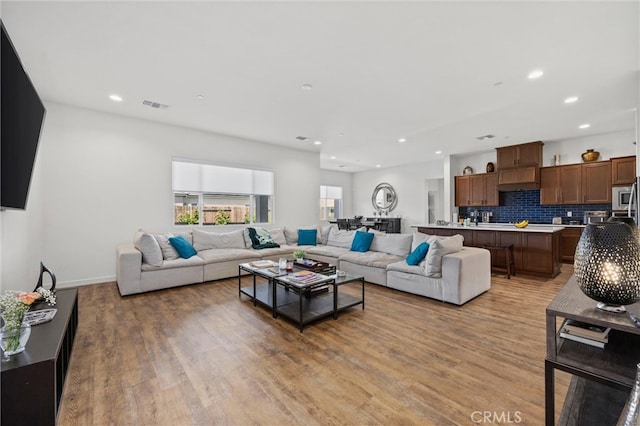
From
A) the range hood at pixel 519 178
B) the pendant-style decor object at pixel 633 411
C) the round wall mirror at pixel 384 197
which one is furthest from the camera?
the round wall mirror at pixel 384 197

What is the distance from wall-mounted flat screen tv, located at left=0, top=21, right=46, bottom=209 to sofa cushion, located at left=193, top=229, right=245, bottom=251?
2.82 m

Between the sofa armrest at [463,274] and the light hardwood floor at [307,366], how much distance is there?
0.19 metres

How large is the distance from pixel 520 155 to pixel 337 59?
19.1 ft

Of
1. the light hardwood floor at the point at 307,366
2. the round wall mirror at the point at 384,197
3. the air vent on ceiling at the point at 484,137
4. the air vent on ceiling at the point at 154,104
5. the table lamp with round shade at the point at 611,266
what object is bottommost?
the light hardwood floor at the point at 307,366

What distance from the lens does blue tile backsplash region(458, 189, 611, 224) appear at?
243 inches

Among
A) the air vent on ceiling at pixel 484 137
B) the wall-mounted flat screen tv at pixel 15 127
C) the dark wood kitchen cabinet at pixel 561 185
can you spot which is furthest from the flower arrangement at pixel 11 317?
the dark wood kitchen cabinet at pixel 561 185

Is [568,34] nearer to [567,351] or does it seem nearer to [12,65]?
[567,351]

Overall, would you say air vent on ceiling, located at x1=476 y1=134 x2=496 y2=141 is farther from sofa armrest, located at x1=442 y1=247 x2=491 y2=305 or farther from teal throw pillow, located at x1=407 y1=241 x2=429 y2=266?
teal throw pillow, located at x1=407 y1=241 x2=429 y2=266

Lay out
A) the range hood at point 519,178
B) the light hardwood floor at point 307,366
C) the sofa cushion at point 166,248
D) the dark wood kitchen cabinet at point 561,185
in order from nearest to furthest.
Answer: the light hardwood floor at point 307,366, the sofa cushion at point 166,248, the dark wood kitchen cabinet at point 561,185, the range hood at point 519,178

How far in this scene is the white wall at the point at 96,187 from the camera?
3.99 meters

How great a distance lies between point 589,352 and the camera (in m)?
1.17

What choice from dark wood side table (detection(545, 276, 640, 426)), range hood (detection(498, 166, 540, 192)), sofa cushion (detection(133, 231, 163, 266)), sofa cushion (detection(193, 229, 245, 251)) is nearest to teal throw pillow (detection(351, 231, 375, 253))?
sofa cushion (detection(193, 229, 245, 251))

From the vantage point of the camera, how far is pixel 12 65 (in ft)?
5.88

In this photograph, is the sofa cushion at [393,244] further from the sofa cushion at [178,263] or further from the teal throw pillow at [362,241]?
the sofa cushion at [178,263]
